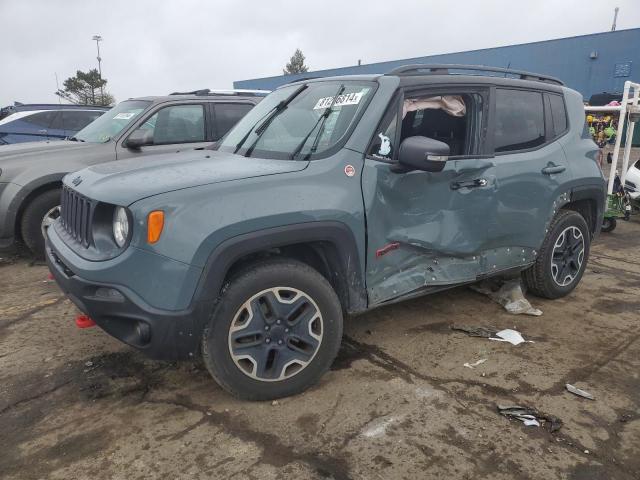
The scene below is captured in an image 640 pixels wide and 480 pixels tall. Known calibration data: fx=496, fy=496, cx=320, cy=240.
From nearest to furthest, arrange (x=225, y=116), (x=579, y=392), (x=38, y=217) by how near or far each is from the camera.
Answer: (x=579, y=392)
(x=38, y=217)
(x=225, y=116)

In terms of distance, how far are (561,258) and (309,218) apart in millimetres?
2733

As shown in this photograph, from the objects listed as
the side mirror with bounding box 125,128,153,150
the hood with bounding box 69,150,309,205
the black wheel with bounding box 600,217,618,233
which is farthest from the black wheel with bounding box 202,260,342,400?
the black wheel with bounding box 600,217,618,233

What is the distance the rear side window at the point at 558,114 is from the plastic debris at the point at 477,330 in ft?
5.59

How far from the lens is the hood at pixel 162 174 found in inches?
99.7

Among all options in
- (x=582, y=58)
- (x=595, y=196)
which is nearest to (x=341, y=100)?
(x=595, y=196)

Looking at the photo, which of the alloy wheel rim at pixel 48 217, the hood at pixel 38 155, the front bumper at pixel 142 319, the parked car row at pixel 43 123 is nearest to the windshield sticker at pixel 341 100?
the front bumper at pixel 142 319

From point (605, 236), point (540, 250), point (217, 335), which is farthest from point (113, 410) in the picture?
point (605, 236)

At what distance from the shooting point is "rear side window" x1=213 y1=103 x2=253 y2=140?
6160 mm

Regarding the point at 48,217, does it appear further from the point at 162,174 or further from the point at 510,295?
the point at 510,295

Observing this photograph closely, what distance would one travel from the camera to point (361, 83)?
3295mm

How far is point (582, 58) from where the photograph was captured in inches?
906

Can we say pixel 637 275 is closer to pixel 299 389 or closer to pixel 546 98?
pixel 546 98

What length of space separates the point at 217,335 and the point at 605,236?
6.69 metres

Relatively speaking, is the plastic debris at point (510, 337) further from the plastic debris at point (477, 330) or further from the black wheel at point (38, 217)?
the black wheel at point (38, 217)
